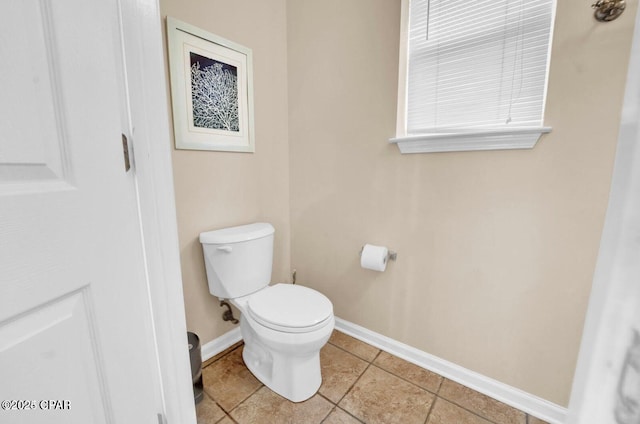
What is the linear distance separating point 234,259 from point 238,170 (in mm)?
520

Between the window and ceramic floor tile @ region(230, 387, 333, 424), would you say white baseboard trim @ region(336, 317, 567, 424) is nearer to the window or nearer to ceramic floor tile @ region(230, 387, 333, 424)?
ceramic floor tile @ region(230, 387, 333, 424)

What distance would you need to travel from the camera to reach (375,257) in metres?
1.38

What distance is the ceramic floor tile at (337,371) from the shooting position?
Result: 4.10 feet

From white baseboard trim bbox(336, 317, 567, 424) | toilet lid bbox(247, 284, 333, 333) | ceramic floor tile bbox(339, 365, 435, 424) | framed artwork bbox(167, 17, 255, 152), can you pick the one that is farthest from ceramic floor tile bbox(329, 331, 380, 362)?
framed artwork bbox(167, 17, 255, 152)

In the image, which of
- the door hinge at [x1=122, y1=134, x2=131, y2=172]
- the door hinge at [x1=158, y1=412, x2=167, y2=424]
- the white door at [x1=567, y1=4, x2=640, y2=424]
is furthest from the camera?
the door hinge at [x1=158, y1=412, x2=167, y2=424]

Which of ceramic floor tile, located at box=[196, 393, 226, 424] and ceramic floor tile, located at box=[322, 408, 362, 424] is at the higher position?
ceramic floor tile, located at box=[322, 408, 362, 424]

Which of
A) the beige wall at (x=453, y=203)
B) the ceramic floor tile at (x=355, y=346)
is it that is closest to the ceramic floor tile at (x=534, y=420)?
the beige wall at (x=453, y=203)

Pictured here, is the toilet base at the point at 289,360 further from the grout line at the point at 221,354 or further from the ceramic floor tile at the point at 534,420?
the ceramic floor tile at the point at 534,420

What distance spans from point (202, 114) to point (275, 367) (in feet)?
4.29

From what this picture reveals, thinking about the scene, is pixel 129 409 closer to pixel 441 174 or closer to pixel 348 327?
pixel 348 327

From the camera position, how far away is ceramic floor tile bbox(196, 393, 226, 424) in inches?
43.5

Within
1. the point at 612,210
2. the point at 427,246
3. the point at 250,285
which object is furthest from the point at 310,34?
the point at 612,210

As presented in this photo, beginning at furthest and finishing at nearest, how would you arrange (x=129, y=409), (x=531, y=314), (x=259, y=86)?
(x=259, y=86), (x=531, y=314), (x=129, y=409)

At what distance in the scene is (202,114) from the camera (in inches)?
51.5
